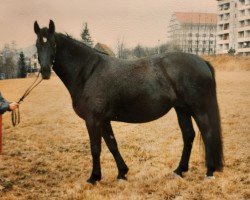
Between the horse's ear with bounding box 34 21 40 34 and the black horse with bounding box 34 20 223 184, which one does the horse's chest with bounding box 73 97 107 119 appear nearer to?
the black horse with bounding box 34 20 223 184

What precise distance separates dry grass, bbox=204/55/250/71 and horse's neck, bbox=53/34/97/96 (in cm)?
4465

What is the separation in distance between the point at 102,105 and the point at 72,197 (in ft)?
5.33

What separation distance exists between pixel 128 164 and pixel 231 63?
156ft

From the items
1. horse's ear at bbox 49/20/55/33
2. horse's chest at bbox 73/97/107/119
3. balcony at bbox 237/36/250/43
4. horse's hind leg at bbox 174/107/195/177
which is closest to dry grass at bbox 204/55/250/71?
balcony at bbox 237/36/250/43

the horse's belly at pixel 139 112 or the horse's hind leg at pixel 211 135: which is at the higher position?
the horse's belly at pixel 139 112

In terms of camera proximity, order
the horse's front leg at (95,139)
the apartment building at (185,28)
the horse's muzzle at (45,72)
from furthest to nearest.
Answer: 1. the apartment building at (185,28)
2. the horse's front leg at (95,139)
3. the horse's muzzle at (45,72)

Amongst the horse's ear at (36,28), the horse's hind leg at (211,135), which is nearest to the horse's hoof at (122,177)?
the horse's hind leg at (211,135)

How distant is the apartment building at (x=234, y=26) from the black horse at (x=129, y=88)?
76536mm

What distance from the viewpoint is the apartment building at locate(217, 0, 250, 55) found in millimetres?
80938

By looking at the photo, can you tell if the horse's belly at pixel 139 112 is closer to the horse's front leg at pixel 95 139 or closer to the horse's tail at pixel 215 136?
the horse's front leg at pixel 95 139

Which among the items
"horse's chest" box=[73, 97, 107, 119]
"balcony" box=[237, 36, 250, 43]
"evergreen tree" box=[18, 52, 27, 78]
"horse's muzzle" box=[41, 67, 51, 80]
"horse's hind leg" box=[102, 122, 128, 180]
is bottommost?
"evergreen tree" box=[18, 52, 27, 78]

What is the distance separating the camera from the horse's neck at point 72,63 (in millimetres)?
6215

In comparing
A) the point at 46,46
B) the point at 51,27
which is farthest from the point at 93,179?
the point at 51,27

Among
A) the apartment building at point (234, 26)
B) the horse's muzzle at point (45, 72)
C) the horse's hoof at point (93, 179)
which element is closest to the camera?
the horse's muzzle at point (45, 72)
